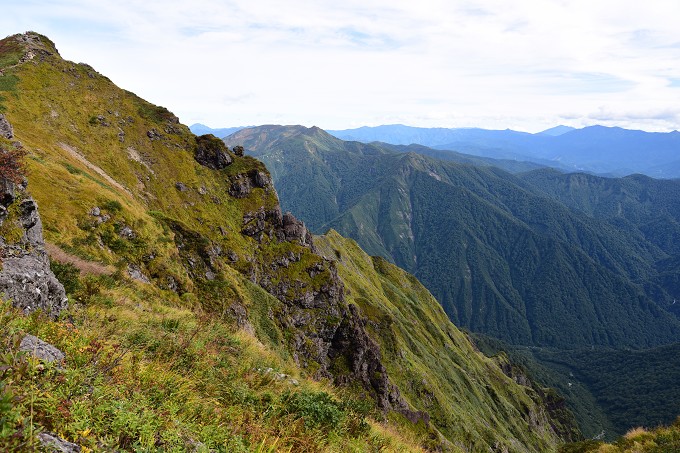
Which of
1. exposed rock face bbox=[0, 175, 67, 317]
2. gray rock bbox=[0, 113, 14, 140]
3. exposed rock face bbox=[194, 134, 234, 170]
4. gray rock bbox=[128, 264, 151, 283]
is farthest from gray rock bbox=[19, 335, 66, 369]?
exposed rock face bbox=[194, 134, 234, 170]

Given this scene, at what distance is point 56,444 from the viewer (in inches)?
197

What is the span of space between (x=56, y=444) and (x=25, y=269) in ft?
31.1

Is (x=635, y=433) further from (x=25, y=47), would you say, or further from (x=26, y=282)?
(x=25, y=47)

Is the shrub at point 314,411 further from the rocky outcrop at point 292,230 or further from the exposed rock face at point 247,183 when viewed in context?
the exposed rock face at point 247,183

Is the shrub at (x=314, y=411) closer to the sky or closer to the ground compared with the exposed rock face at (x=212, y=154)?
closer to the ground

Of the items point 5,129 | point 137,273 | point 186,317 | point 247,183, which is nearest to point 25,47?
point 247,183

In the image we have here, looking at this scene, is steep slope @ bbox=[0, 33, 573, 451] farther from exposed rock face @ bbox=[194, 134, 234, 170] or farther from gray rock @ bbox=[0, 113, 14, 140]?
gray rock @ bbox=[0, 113, 14, 140]

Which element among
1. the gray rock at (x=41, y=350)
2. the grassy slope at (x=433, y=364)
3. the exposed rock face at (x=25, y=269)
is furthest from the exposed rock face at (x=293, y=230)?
the gray rock at (x=41, y=350)

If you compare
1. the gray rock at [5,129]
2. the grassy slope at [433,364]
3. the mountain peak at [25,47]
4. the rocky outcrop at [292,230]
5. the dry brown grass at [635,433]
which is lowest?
the grassy slope at [433,364]

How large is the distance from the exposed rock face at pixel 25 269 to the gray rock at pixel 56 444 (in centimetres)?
574

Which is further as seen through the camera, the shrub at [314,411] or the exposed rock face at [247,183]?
the exposed rock face at [247,183]

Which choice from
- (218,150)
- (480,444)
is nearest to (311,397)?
(218,150)

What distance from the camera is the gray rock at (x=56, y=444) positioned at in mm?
4883

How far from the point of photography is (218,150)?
3730 inches
